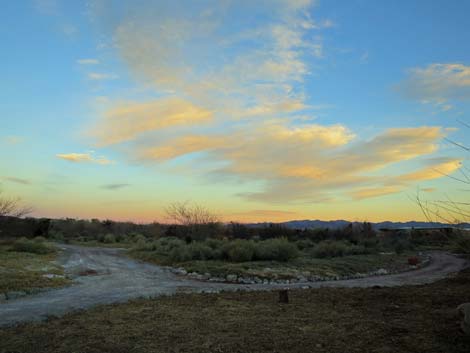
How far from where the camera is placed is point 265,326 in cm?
579

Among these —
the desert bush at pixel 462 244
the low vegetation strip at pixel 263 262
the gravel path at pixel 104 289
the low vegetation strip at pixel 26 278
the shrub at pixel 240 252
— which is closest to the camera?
the desert bush at pixel 462 244

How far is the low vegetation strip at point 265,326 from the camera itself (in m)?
4.80

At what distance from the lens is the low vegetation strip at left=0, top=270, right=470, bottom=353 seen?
480 cm

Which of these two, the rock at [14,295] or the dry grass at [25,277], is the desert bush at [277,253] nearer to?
the dry grass at [25,277]

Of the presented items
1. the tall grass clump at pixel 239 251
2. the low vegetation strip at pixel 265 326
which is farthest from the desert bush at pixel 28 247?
the low vegetation strip at pixel 265 326

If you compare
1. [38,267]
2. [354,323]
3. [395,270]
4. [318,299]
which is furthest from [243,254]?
[354,323]

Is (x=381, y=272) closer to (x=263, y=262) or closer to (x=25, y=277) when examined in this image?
(x=263, y=262)

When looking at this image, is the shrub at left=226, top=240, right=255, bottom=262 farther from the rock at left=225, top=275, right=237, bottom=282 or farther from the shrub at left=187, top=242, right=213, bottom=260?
the rock at left=225, top=275, right=237, bottom=282

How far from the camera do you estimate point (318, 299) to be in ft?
26.1

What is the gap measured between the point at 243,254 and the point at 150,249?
9155 millimetres

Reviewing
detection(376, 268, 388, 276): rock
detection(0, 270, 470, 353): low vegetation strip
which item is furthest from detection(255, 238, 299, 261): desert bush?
→ detection(0, 270, 470, 353): low vegetation strip

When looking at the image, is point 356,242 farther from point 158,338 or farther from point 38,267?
point 158,338

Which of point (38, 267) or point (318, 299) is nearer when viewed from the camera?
point (318, 299)

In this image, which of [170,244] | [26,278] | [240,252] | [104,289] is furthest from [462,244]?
[170,244]
